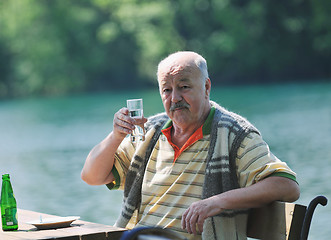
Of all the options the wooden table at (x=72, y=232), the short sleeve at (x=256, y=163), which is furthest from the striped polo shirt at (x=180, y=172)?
the wooden table at (x=72, y=232)

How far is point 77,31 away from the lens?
5434 cm

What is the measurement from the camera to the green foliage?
4828cm

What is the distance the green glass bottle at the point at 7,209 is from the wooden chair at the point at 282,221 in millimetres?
994

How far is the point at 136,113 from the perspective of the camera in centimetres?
319

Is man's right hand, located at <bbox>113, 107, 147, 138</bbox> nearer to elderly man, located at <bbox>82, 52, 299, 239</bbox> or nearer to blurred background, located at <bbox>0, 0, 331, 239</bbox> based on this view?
elderly man, located at <bbox>82, 52, 299, 239</bbox>

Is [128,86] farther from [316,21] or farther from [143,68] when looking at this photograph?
[316,21]

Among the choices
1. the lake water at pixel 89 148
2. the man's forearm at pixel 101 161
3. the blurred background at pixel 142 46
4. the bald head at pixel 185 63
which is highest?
the blurred background at pixel 142 46

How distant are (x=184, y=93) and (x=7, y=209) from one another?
3.01ft

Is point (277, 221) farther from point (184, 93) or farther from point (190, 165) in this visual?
point (184, 93)

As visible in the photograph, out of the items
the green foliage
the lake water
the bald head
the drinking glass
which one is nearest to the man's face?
the bald head

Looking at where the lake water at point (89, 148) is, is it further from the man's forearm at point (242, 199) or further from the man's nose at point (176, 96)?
the man's forearm at point (242, 199)

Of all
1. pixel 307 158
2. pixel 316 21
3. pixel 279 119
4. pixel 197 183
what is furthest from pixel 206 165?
pixel 316 21

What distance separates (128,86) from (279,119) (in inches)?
1267

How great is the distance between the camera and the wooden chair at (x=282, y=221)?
2.64m
